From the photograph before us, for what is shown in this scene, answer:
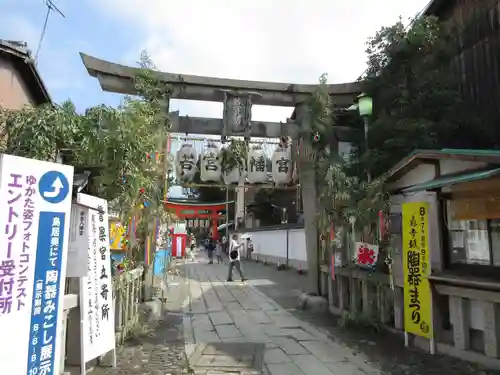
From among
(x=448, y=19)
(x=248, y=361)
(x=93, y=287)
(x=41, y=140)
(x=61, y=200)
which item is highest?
(x=448, y=19)

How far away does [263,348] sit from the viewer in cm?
722

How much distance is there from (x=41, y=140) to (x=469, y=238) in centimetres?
645

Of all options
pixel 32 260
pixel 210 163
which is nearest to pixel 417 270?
pixel 210 163

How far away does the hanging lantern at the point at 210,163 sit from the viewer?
1036 centimetres

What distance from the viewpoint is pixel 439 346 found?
255 inches

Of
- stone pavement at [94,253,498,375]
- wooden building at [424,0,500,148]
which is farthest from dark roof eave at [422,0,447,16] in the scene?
stone pavement at [94,253,498,375]

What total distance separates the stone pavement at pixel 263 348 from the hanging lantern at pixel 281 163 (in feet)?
11.9

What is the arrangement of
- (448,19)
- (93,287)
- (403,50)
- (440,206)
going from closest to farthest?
(93,287) → (440,206) → (403,50) → (448,19)

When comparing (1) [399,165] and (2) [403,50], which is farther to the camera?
(2) [403,50]

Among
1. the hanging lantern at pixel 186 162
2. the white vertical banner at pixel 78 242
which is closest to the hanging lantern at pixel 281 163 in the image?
the hanging lantern at pixel 186 162

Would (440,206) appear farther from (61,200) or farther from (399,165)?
(61,200)

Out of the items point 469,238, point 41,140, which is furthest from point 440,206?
point 41,140

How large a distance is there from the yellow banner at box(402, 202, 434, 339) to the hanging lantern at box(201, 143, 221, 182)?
16.5 ft

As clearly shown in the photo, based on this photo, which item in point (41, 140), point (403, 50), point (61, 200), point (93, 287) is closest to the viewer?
point (61, 200)
